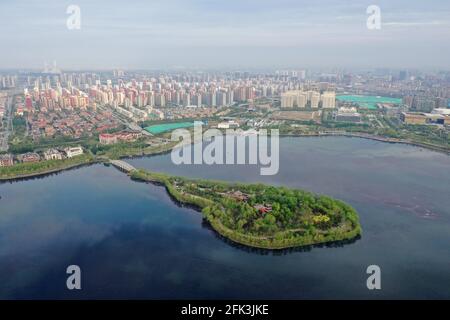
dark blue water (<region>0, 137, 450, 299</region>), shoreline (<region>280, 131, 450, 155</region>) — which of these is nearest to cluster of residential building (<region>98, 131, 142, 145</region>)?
dark blue water (<region>0, 137, 450, 299</region>)

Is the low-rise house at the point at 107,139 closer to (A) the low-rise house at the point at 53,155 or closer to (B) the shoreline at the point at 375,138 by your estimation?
(A) the low-rise house at the point at 53,155

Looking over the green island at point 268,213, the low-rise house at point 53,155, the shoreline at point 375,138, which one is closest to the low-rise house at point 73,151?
the low-rise house at point 53,155

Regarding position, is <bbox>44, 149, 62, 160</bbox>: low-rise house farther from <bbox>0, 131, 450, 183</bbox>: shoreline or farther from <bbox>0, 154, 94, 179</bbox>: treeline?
<bbox>0, 131, 450, 183</bbox>: shoreline

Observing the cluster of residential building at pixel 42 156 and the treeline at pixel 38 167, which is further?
the cluster of residential building at pixel 42 156

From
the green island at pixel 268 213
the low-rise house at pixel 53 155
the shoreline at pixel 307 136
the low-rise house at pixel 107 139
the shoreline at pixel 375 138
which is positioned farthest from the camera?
the low-rise house at pixel 107 139

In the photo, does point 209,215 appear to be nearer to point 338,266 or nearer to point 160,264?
point 160,264

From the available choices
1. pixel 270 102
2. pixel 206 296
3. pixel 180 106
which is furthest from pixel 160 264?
pixel 270 102

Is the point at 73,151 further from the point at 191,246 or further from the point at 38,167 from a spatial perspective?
the point at 191,246
